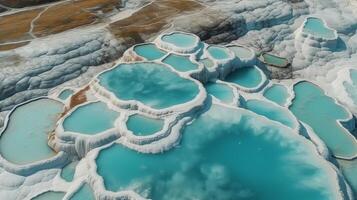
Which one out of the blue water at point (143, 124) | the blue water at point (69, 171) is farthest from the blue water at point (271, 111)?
the blue water at point (69, 171)

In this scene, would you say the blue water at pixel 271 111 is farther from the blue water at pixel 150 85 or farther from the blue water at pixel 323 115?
the blue water at pixel 150 85

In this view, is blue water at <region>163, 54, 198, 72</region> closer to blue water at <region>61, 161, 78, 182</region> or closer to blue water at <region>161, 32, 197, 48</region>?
blue water at <region>161, 32, 197, 48</region>

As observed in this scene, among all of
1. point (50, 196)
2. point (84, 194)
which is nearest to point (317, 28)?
point (84, 194)

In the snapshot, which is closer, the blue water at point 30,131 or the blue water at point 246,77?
the blue water at point 30,131

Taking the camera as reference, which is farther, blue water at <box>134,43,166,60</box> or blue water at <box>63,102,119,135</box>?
blue water at <box>134,43,166,60</box>

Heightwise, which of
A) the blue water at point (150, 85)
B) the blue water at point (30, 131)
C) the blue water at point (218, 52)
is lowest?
the blue water at point (30, 131)

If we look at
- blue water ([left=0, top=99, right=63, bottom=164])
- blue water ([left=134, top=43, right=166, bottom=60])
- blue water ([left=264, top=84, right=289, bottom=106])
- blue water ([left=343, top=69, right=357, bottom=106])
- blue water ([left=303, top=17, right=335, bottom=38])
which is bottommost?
blue water ([left=343, top=69, right=357, bottom=106])

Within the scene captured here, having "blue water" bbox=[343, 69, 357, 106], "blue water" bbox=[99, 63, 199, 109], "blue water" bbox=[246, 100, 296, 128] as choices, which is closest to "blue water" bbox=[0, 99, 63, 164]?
"blue water" bbox=[99, 63, 199, 109]
